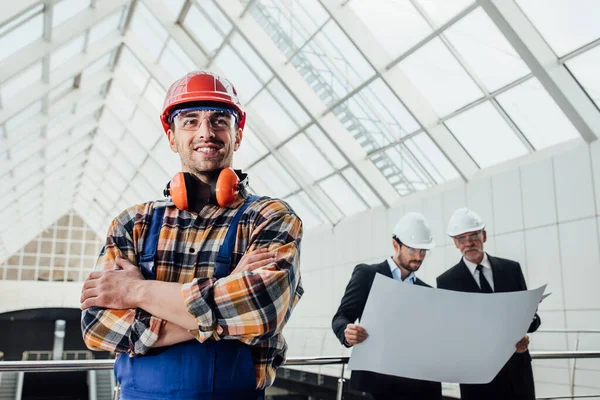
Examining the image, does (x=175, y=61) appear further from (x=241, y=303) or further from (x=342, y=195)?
(x=241, y=303)

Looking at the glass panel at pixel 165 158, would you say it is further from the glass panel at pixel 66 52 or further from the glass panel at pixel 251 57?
the glass panel at pixel 251 57

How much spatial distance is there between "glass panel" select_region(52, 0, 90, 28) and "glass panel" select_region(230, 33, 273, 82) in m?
3.52

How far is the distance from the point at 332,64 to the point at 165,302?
38.2ft

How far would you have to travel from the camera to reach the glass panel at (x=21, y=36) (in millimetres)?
11609

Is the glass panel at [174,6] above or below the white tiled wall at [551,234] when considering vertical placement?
above

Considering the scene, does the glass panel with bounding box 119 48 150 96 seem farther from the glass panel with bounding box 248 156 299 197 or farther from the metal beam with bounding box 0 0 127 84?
the metal beam with bounding box 0 0 127 84

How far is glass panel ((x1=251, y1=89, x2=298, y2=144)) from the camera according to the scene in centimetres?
1537

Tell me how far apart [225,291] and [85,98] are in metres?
22.6

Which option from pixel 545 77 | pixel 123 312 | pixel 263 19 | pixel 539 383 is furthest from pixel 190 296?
pixel 263 19

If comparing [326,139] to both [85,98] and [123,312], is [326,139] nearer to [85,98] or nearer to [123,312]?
[85,98]

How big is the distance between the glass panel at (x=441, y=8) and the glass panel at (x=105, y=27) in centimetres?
924

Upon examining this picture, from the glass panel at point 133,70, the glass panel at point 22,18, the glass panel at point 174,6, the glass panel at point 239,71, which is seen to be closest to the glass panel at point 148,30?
the glass panel at point 174,6

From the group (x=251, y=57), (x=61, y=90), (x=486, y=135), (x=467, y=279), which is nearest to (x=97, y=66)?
(x=61, y=90)

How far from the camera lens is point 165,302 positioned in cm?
165
